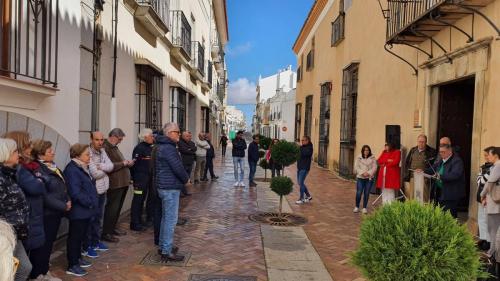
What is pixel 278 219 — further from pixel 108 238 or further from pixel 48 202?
pixel 48 202

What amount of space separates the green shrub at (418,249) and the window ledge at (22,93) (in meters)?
3.63

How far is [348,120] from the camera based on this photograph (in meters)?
15.5

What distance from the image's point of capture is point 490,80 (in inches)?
254

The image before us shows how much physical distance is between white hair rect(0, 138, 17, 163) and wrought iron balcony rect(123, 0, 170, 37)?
5370 millimetres

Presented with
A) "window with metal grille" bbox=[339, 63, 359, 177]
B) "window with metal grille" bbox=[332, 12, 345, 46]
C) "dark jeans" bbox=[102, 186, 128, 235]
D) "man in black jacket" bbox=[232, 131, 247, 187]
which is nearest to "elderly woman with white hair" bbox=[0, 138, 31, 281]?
"dark jeans" bbox=[102, 186, 128, 235]

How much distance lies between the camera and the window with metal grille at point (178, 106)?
Answer: 12.7 meters

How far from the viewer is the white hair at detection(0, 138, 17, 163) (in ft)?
10.9

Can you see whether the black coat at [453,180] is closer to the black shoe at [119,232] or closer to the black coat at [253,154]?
the black shoe at [119,232]

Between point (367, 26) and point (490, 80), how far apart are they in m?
7.53

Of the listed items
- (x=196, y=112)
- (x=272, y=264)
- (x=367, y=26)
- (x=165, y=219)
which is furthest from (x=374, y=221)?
(x=196, y=112)

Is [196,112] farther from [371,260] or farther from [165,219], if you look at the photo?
[371,260]

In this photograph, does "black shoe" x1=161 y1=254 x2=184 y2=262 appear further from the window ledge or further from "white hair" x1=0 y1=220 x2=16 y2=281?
"white hair" x1=0 y1=220 x2=16 y2=281

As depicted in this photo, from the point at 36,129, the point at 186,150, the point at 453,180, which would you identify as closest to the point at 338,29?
the point at 186,150

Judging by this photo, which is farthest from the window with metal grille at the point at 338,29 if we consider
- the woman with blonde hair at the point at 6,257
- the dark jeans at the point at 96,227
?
the woman with blonde hair at the point at 6,257
